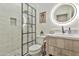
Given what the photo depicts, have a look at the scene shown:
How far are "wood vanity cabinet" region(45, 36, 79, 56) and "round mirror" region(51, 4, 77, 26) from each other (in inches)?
10.0

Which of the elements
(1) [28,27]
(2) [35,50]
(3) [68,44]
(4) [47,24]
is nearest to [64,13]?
(4) [47,24]

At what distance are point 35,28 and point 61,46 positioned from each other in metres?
0.45

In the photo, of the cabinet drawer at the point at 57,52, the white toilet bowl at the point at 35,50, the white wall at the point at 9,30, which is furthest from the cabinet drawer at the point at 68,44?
the white wall at the point at 9,30

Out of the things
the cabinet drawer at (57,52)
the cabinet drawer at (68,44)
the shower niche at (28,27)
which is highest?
the shower niche at (28,27)

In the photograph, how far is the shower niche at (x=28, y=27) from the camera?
52.4 inches

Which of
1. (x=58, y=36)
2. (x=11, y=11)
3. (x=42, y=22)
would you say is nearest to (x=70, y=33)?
(x=58, y=36)

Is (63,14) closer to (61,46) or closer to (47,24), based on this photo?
(47,24)

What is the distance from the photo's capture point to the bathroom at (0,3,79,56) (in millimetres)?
1258

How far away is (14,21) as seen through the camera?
4.46 feet

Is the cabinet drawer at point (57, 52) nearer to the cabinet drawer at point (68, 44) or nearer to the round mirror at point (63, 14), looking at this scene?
the cabinet drawer at point (68, 44)

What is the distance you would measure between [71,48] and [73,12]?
1.70ft

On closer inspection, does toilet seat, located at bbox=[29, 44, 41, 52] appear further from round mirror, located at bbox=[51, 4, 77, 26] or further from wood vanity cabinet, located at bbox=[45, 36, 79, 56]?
round mirror, located at bbox=[51, 4, 77, 26]

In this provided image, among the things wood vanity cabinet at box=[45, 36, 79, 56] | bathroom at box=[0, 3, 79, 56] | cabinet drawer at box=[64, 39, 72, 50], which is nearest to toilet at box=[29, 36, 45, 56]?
bathroom at box=[0, 3, 79, 56]

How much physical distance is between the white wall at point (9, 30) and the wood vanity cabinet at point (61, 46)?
454mm
